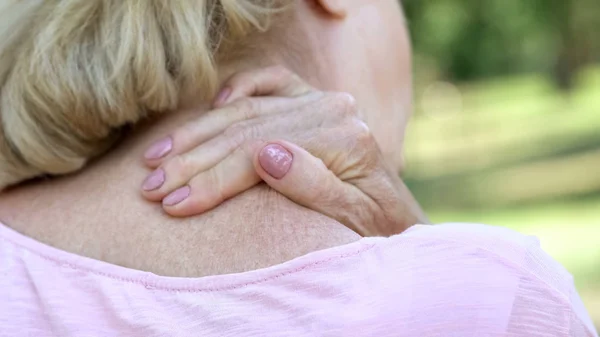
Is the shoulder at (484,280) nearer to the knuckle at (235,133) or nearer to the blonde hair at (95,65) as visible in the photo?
the knuckle at (235,133)

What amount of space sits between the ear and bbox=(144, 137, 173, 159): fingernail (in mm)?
448

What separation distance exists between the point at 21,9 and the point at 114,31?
0.23m

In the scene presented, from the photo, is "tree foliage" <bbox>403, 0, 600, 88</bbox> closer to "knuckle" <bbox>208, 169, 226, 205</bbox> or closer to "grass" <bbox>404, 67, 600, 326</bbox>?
"grass" <bbox>404, 67, 600, 326</bbox>

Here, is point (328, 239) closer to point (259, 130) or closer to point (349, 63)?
point (259, 130)

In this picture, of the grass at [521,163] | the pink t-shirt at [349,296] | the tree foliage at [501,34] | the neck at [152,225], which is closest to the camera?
the pink t-shirt at [349,296]

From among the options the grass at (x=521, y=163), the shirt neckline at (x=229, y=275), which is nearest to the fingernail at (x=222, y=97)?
the shirt neckline at (x=229, y=275)

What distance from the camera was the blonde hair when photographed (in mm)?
1734

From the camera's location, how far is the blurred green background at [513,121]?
37.2 feet

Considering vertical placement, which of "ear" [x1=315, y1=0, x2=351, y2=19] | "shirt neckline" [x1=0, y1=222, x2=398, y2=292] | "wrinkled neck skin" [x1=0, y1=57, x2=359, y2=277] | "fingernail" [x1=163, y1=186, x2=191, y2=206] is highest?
"ear" [x1=315, y1=0, x2=351, y2=19]

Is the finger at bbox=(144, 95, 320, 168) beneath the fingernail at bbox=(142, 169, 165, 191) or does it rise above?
above

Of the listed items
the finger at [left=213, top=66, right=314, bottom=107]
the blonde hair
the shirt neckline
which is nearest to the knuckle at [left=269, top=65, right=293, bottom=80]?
the finger at [left=213, top=66, right=314, bottom=107]

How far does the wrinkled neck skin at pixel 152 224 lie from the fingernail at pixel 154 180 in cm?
2

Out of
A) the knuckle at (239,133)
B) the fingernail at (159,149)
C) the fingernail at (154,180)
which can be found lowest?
the fingernail at (154,180)

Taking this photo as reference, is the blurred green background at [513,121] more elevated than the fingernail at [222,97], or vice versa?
the fingernail at [222,97]
